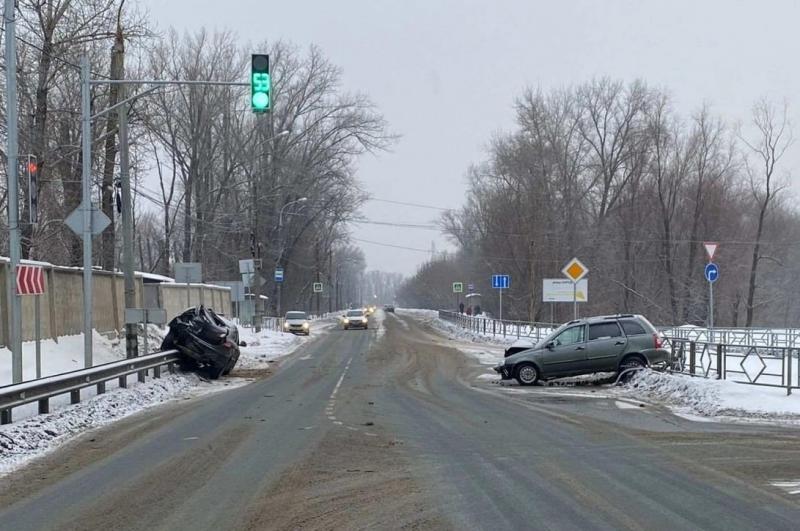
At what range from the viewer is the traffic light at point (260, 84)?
581 inches

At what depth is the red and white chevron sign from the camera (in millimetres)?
15047

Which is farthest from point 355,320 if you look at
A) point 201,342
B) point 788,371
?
point 788,371

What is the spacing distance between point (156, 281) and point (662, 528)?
103 ft

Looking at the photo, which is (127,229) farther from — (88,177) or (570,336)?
(570,336)

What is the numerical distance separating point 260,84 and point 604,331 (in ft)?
33.3

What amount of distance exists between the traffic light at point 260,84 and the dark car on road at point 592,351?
362 inches

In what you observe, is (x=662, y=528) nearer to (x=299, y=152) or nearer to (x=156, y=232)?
(x=299, y=152)

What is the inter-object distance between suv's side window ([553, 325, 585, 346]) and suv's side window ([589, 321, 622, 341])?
10.8 inches

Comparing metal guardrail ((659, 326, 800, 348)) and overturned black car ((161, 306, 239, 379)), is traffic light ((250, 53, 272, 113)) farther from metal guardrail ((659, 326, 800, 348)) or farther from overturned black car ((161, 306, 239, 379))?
metal guardrail ((659, 326, 800, 348))

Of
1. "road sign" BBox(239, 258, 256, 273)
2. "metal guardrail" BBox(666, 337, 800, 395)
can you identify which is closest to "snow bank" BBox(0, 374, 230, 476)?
"metal guardrail" BBox(666, 337, 800, 395)

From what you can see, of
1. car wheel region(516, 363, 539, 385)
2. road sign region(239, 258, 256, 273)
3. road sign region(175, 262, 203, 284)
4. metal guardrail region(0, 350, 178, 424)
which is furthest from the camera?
road sign region(239, 258, 256, 273)

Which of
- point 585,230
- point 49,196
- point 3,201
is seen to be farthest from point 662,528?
point 585,230

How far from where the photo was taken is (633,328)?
64.2 feet

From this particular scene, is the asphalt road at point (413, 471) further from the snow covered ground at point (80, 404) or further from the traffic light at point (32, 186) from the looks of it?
the traffic light at point (32, 186)
